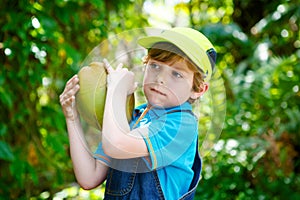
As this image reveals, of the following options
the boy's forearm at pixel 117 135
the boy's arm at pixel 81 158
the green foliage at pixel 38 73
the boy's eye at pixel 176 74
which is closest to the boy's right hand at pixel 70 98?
the boy's arm at pixel 81 158

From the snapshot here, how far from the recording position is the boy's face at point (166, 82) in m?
1.10

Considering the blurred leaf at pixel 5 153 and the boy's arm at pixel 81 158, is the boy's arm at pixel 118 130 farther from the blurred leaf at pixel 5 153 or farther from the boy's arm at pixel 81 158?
the blurred leaf at pixel 5 153

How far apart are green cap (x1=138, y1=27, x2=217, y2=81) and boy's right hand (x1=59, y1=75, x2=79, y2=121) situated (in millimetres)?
171

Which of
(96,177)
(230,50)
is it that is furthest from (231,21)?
(96,177)

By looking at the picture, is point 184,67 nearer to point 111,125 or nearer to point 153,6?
point 111,125

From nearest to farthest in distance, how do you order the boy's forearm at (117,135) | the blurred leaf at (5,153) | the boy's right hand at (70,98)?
the boy's forearm at (117,135)
the boy's right hand at (70,98)
the blurred leaf at (5,153)

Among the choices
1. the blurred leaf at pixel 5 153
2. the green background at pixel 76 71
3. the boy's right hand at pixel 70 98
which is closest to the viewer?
the boy's right hand at pixel 70 98

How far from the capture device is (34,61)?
7.48 ft

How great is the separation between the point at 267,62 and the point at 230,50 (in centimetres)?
61

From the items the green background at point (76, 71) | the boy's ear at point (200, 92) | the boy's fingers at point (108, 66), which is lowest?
the green background at point (76, 71)

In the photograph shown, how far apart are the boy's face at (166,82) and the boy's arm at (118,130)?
6cm

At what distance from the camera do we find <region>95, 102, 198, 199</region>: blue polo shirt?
3.54 feet

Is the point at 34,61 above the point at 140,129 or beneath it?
beneath

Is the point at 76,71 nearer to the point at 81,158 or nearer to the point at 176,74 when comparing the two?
the point at 81,158
